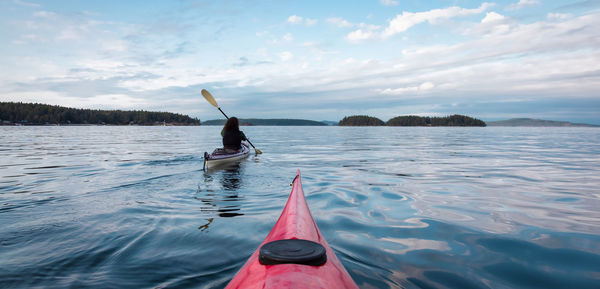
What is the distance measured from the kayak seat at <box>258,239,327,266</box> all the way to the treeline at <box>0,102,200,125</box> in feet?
535

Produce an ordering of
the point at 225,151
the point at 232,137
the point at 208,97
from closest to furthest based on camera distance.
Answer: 1. the point at 225,151
2. the point at 232,137
3. the point at 208,97

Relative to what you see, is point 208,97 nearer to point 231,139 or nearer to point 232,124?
point 231,139

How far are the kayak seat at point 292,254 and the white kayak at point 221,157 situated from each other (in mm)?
9984

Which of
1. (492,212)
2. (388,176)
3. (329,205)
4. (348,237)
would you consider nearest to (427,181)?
(388,176)

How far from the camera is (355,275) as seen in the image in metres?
3.27

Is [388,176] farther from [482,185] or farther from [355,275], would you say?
[355,275]

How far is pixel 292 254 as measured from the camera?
1926mm

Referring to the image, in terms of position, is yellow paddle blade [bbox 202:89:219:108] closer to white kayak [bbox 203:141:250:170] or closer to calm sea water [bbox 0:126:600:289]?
white kayak [bbox 203:141:250:170]

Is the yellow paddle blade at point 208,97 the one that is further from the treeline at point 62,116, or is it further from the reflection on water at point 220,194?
the treeline at point 62,116

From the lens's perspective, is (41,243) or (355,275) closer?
(355,275)

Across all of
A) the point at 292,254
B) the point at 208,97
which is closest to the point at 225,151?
the point at 208,97

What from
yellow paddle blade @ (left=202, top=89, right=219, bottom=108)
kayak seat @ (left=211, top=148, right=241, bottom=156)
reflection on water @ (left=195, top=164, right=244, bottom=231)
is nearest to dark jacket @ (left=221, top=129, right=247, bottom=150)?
kayak seat @ (left=211, top=148, right=241, bottom=156)

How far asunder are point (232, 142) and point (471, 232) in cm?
Result: 1090

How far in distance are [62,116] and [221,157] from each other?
6247 inches
